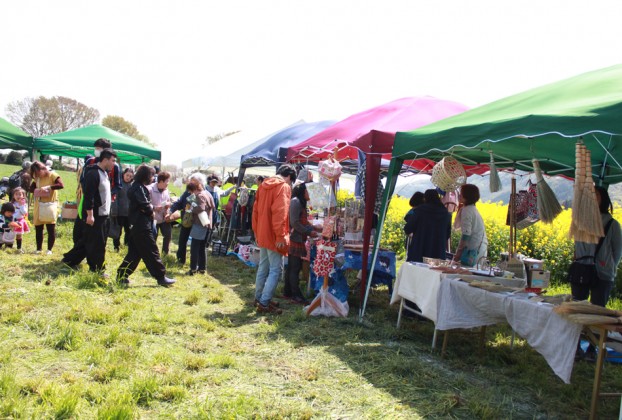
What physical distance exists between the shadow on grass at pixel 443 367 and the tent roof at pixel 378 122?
2361 mm

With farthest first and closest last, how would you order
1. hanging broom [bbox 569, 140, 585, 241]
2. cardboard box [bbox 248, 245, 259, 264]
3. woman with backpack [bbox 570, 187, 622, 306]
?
cardboard box [bbox 248, 245, 259, 264], woman with backpack [bbox 570, 187, 622, 306], hanging broom [bbox 569, 140, 585, 241]

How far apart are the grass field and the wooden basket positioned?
5.66 feet

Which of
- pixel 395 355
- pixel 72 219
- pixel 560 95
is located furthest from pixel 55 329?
pixel 72 219

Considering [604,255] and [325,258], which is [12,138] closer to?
[325,258]

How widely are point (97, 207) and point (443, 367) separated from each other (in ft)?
15.2

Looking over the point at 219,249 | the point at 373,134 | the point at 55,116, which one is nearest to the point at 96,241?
the point at 219,249

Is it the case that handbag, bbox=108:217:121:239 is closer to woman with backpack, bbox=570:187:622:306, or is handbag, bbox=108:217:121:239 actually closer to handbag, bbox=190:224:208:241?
handbag, bbox=190:224:208:241

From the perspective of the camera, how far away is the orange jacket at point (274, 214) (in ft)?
17.9

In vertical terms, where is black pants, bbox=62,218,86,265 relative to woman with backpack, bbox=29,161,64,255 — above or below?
below

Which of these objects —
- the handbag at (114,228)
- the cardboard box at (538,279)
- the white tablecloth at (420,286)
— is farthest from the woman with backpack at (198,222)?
the cardboard box at (538,279)

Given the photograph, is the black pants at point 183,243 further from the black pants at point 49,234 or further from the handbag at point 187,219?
the black pants at point 49,234

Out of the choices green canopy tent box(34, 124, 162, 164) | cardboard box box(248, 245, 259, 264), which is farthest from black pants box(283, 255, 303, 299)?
green canopy tent box(34, 124, 162, 164)

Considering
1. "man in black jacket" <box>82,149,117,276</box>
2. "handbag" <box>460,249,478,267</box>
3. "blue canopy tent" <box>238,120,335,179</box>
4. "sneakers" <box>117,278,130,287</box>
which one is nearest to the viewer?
"handbag" <box>460,249,478,267</box>

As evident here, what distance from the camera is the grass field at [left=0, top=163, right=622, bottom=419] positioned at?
3283mm
